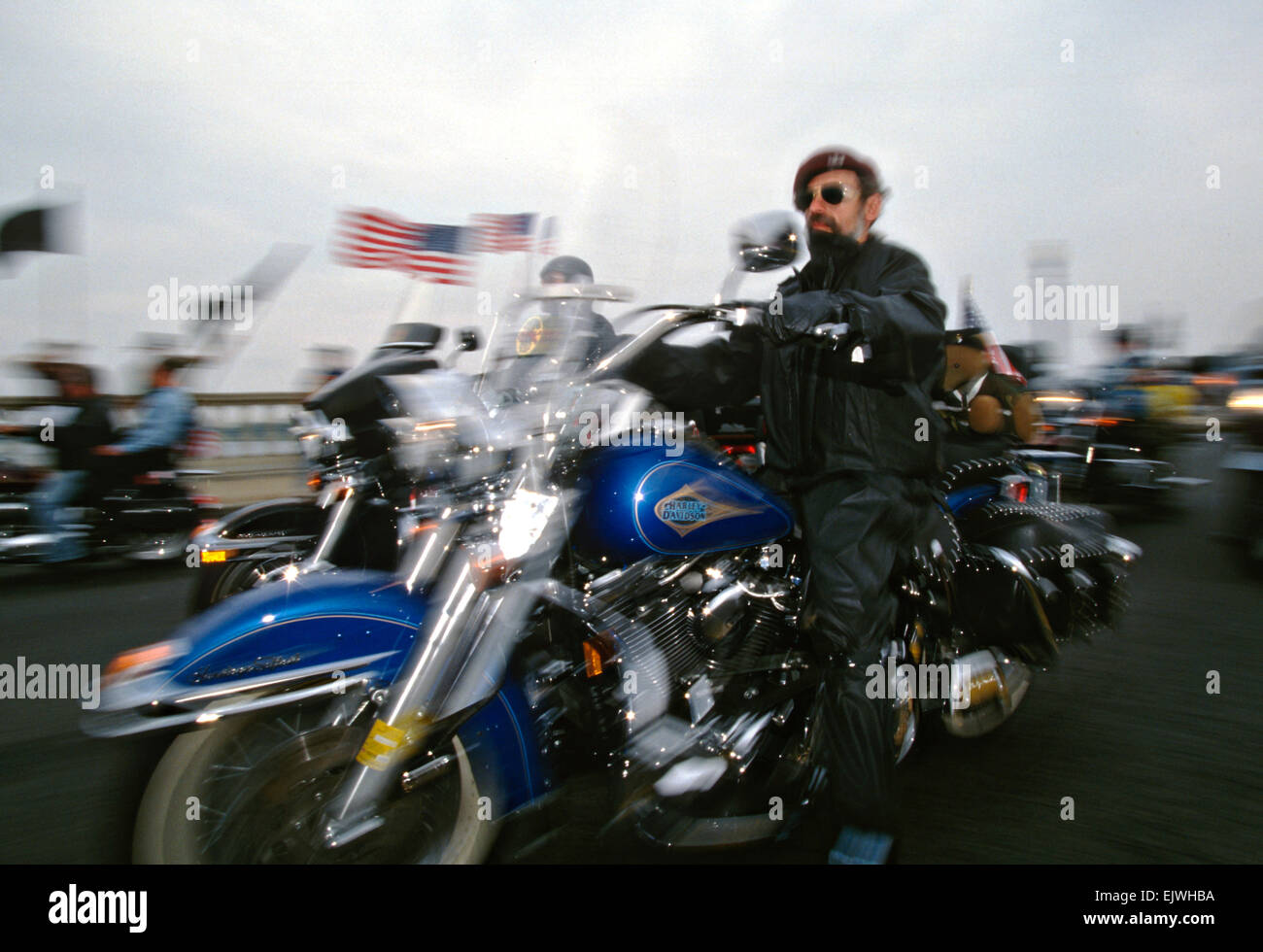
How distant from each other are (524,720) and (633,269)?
45.7 inches

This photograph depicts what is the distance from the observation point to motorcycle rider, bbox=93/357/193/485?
7602 millimetres

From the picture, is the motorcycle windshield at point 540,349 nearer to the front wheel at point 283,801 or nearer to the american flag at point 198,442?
the front wheel at point 283,801

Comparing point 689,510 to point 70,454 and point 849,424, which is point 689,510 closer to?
point 849,424

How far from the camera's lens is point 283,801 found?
2.05 metres

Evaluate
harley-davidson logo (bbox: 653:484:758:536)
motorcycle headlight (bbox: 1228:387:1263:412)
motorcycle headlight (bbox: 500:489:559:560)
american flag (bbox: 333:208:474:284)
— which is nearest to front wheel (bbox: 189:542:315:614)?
american flag (bbox: 333:208:474:284)

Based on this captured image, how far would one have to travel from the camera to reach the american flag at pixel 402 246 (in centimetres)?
359

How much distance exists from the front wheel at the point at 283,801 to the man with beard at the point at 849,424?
0.94 m

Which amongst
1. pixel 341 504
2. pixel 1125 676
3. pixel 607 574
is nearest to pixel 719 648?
pixel 607 574

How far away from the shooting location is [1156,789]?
10.0 ft

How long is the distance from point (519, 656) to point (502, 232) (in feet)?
4.41

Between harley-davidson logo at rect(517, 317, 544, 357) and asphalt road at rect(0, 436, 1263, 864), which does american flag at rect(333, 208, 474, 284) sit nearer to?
harley-davidson logo at rect(517, 317, 544, 357)

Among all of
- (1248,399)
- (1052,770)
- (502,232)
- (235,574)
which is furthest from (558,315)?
(1248,399)
